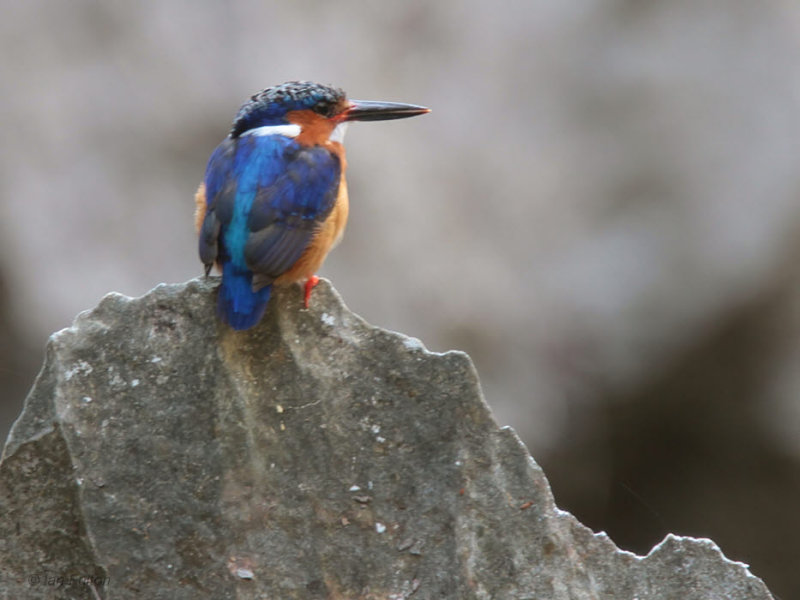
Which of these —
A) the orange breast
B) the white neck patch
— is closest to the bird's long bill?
the white neck patch

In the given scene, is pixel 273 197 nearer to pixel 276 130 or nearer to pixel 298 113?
pixel 276 130

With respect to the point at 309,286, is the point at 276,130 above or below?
above

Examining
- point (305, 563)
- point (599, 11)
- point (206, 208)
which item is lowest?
point (305, 563)

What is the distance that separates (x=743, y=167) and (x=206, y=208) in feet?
7.46

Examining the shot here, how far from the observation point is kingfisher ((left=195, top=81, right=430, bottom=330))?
267 cm

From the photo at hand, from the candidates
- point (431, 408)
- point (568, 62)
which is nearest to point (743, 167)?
point (568, 62)

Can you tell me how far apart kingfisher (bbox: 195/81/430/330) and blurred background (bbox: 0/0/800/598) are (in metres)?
1.10

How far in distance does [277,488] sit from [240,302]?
0.40 metres

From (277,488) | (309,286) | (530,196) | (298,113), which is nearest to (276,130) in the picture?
A: (298,113)

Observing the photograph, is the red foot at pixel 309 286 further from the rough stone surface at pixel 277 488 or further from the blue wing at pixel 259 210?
the rough stone surface at pixel 277 488

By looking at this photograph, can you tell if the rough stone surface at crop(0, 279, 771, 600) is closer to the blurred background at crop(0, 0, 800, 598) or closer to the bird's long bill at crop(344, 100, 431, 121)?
the bird's long bill at crop(344, 100, 431, 121)

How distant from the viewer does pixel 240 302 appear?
2549mm

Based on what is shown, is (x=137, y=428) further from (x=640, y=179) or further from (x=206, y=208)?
(x=640, y=179)

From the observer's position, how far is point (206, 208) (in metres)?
2.87
